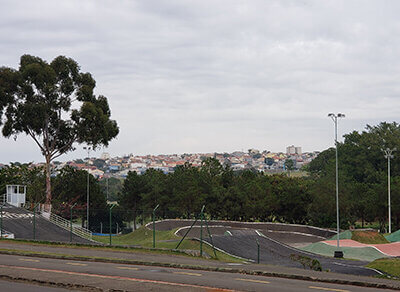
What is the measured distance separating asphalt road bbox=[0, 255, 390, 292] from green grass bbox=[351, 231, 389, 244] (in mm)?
44581

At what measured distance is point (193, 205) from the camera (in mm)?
78000

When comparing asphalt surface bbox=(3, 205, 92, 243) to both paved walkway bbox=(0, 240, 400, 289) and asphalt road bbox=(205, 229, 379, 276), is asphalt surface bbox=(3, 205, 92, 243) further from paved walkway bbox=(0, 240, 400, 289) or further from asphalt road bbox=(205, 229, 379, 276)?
asphalt road bbox=(205, 229, 379, 276)

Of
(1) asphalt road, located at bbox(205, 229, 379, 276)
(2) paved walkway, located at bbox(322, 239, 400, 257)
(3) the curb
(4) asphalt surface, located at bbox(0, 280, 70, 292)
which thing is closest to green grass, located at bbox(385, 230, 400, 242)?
(2) paved walkway, located at bbox(322, 239, 400, 257)

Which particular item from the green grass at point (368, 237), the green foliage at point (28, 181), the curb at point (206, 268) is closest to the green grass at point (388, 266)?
the curb at point (206, 268)

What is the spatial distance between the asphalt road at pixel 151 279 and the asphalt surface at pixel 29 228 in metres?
20.7

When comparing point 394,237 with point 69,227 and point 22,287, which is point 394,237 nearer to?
point 69,227

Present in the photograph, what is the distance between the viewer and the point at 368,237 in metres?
61.0

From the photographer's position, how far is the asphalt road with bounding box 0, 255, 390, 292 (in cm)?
1533

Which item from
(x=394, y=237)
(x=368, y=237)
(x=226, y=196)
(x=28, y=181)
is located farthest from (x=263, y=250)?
(x=28, y=181)

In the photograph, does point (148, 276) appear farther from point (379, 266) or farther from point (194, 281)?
point (379, 266)

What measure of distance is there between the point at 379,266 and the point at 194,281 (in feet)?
57.7

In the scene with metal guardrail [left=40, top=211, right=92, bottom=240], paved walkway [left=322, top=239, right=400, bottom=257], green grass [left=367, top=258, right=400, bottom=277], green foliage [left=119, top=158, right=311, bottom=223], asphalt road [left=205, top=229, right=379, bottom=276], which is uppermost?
green foliage [left=119, top=158, right=311, bottom=223]

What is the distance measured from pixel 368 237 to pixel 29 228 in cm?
3722

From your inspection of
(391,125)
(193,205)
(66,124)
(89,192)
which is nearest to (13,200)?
(66,124)
